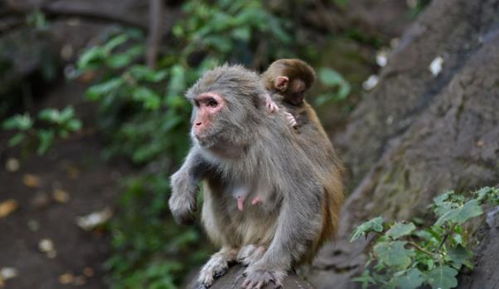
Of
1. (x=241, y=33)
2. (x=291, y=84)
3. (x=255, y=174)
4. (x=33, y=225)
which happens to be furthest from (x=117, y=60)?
(x=255, y=174)

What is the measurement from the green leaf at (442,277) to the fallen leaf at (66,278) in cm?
552

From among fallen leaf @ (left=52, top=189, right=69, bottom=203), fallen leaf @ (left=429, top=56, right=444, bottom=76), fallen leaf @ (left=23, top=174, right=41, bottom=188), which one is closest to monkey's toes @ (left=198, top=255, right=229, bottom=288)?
fallen leaf @ (left=429, top=56, right=444, bottom=76)

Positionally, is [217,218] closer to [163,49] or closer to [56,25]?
[163,49]

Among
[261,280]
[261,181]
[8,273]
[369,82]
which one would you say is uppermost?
[8,273]

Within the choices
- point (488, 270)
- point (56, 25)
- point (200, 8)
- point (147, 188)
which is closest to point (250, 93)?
point (488, 270)

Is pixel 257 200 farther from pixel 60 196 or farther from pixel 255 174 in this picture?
pixel 60 196

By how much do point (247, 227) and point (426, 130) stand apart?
1834 millimetres

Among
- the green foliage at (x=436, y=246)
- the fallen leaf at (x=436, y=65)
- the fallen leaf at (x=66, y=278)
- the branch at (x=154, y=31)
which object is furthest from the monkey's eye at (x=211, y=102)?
the fallen leaf at (x=66, y=278)

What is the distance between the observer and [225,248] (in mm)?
5973

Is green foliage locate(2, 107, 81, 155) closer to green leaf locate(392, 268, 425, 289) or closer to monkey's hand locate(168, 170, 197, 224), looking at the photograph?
monkey's hand locate(168, 170, 197, 224)

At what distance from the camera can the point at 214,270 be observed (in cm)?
569

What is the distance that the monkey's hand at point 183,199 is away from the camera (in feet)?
18.8

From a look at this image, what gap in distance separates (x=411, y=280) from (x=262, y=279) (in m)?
0.89

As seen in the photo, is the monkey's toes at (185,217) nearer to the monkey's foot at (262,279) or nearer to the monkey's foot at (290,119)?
the monkey's foot at (262,279)
